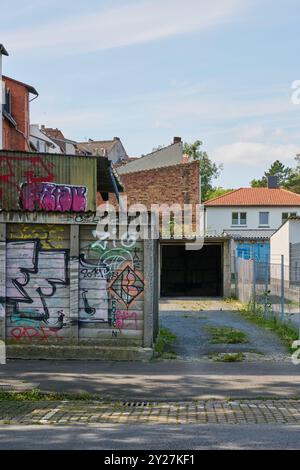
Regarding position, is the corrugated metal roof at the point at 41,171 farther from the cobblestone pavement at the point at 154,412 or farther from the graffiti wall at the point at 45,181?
the cobblestone pavement at the point at 154,412

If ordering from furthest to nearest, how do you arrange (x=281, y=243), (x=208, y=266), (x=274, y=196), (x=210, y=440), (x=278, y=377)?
(x=274, y=196) → (x=281, y=243) → (x=208, y=266) → (x=278, y=377) → (x=210, y=440)

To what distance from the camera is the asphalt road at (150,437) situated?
6461 mm

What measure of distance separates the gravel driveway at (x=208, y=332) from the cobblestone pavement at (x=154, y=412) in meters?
3.45

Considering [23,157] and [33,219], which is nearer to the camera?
[33,219]

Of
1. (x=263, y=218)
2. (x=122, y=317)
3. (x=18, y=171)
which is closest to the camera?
(x=122, y=317)

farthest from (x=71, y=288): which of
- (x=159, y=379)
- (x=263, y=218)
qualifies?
(x=263, y=218)

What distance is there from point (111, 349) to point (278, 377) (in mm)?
3150

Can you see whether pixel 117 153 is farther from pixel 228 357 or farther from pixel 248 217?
pixel 228 357

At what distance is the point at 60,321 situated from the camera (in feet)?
40.3

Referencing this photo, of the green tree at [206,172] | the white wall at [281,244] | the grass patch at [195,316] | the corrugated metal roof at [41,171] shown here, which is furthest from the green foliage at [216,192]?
the corrugated metal roof at [41,171]

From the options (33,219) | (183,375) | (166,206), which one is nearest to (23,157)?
(33,219)

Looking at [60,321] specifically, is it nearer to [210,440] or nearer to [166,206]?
[210,440]

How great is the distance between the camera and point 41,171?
1847 cm

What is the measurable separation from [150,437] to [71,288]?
566cm
